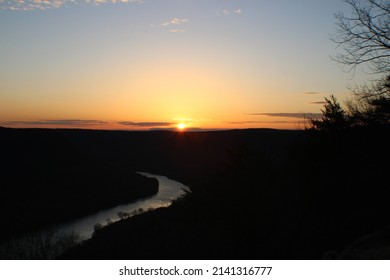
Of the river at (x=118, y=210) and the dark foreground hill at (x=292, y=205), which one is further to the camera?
the river at (x=118, y=210)

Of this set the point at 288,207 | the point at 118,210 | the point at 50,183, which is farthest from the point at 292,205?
the point at 50,183

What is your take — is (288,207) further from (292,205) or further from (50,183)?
(50,183)

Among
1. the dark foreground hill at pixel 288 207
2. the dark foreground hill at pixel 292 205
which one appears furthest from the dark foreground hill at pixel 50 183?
the dark foreground hill at pixel 292 205

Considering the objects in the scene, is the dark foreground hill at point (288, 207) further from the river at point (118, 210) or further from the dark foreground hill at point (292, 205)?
the river at point (118, 210)

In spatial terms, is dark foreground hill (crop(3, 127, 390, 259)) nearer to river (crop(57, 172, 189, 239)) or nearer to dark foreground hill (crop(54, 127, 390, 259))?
dark foreground hill (crop(54, 127, 390, 259))
